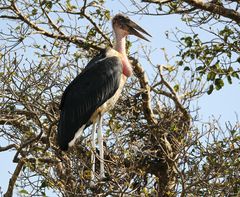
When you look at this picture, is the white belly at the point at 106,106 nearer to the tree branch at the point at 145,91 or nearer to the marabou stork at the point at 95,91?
the marabou stork at the point at 95,91

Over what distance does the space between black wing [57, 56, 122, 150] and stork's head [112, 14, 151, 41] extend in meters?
0.68

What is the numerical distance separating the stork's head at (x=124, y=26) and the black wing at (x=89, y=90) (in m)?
0.68

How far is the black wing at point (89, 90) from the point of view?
28.5ft

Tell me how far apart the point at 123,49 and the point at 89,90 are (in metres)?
0.89

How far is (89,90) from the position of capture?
9070 millimetres

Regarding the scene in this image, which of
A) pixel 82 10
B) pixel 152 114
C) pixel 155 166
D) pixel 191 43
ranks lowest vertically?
pixel 155 166

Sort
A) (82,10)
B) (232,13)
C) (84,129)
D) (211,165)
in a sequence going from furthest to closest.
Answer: (82,10) → (84,129) → (232,13) → (211,165)

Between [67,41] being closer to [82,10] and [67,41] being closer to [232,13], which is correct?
[82,10]

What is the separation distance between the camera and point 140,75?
964 centimetres

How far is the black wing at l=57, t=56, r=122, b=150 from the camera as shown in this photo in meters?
8.68

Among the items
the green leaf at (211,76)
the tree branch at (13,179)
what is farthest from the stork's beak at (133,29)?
the tree branch at (13,179)

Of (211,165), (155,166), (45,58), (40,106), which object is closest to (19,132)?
(40,106)

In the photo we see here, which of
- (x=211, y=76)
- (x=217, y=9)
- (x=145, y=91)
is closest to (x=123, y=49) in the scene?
(x=145, y=91)

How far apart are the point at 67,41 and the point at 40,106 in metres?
1.46
